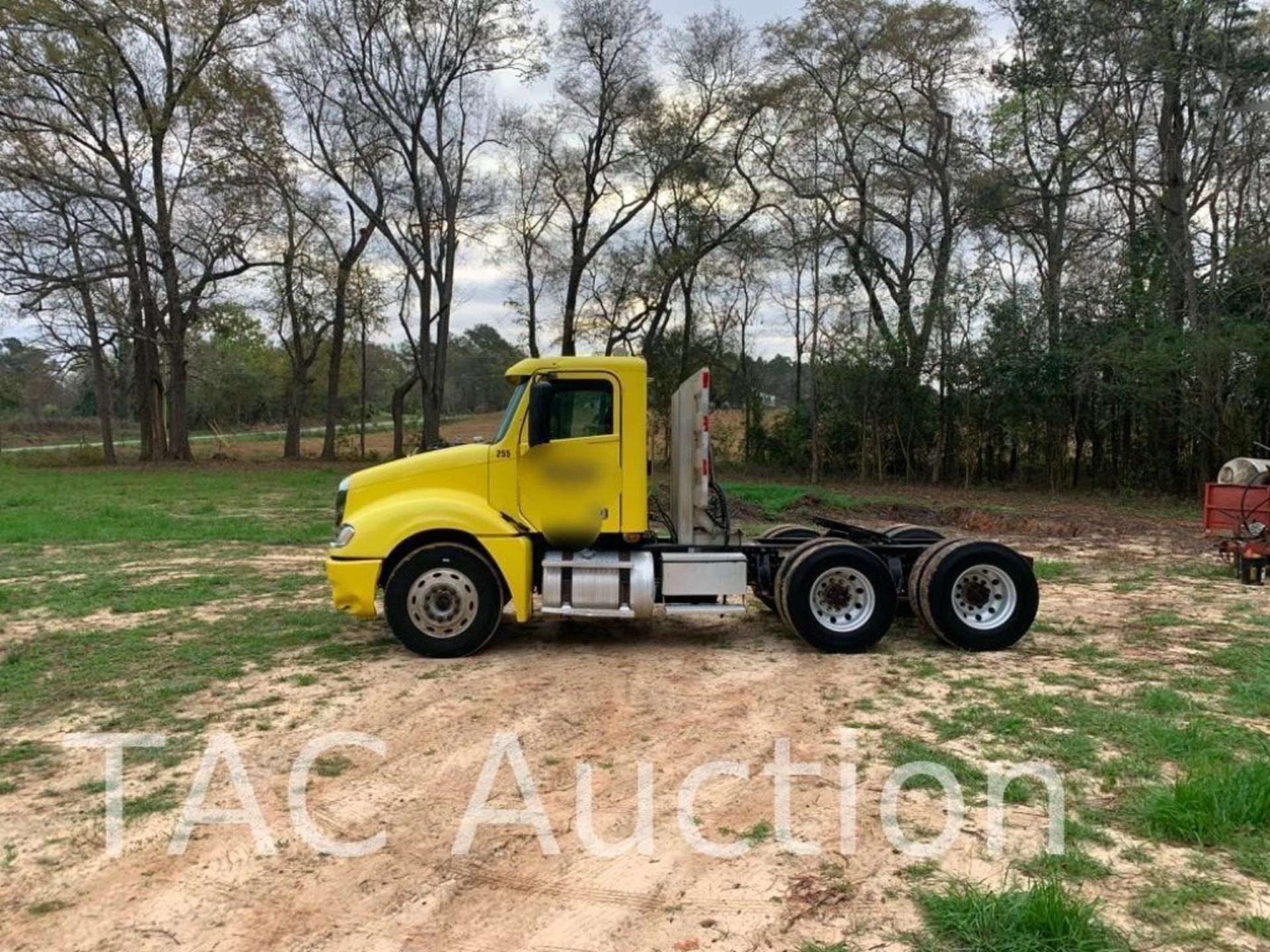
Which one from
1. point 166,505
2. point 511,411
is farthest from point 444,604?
point 166,505

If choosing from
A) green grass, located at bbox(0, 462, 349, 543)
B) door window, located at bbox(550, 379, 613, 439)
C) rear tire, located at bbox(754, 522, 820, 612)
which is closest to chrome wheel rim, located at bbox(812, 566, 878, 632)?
rear tire, located at bbox(754, 522, 820, 612)

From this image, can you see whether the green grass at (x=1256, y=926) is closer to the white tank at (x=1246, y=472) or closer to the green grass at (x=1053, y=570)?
the green grass at (x=1053, y=570)

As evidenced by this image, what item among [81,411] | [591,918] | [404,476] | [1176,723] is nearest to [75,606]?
[404,476]

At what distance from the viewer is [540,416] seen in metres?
6.53

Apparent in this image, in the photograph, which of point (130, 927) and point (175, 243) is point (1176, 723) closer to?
point (130, 927)

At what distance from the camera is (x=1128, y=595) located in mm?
8820

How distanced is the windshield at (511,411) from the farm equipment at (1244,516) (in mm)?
8610

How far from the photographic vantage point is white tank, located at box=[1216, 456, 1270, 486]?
1030cm

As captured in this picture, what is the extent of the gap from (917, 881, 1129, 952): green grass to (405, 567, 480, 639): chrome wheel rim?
14.0 feet

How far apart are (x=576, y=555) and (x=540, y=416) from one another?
1.20 meters

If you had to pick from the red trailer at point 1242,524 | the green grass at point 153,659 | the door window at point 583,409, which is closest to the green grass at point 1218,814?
the door window at point 583,409

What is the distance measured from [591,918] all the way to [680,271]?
2720 centimetres

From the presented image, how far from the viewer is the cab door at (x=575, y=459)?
666 cm

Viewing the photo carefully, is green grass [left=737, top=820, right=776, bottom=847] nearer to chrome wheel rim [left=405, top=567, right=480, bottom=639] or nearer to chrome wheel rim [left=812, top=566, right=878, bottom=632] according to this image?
chrome wheel rim [left=812, top=566, right=878, bottom=632]
